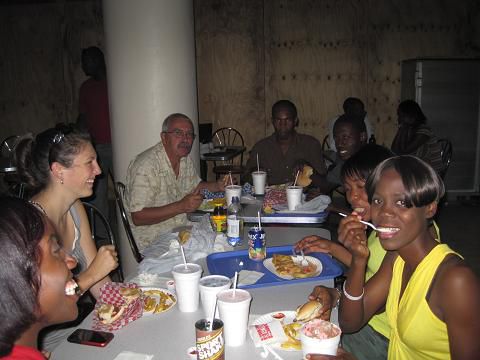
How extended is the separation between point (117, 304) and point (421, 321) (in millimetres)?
1092

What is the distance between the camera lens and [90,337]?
154 cm

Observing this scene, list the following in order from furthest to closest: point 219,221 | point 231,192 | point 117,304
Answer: point 231,192, point 219,221, point 117,304

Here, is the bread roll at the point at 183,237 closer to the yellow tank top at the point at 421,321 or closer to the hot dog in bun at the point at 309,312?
the hot dog in bun at the point at 309,312

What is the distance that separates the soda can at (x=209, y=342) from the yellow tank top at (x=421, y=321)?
2.21 feet

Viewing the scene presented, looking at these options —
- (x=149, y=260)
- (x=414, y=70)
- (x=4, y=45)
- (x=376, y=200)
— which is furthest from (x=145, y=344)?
(x=4, y=45)

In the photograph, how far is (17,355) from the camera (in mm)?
1066

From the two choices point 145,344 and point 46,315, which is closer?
point 46,315

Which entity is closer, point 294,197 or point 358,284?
point 358,284

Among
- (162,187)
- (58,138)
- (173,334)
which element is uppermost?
(58,138)

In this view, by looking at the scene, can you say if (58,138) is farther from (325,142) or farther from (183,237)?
(325,142)

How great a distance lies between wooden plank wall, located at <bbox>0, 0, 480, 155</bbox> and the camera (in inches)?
279

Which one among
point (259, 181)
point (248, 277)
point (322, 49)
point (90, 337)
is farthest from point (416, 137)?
point (90, 337)

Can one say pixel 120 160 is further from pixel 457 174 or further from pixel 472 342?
pixel 457 174

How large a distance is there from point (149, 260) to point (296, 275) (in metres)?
0.73
